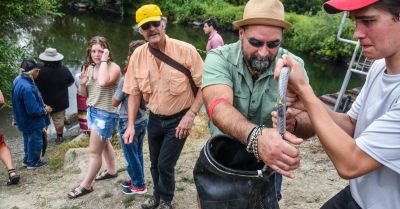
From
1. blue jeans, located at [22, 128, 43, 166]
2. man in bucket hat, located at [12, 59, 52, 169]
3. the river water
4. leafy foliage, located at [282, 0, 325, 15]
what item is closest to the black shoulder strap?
man in bucket hat, located at [12, 59, 52, 169]

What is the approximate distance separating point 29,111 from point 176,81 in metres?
3.09

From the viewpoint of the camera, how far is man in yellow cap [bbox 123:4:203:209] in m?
Answer: 3.88

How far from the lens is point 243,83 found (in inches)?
95.9

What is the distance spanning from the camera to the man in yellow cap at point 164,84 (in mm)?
3875

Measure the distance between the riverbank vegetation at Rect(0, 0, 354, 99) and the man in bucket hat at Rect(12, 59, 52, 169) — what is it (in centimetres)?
343

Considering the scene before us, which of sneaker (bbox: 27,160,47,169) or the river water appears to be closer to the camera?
sneaker (bbox: 27,160,47,169)

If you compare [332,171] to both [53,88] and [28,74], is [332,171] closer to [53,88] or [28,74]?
[28,74]

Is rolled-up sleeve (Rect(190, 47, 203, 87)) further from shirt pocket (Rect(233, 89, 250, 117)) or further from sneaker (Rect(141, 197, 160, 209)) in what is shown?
shirt pocket (Rect(233, 89, 250, 117))

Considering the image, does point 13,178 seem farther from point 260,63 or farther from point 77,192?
point 260,63

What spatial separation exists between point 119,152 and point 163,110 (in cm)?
291

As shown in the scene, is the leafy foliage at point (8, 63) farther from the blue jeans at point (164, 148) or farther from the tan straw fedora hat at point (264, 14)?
the tan straw fedora hat at point (264, 14)

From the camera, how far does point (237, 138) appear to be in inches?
75.2

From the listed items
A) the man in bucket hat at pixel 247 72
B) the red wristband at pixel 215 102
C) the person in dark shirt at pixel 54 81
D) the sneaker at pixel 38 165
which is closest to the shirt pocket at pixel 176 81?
the man in bucket hat at pixel 247 72

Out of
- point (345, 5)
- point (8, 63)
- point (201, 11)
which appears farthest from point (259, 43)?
point (201, 11)
